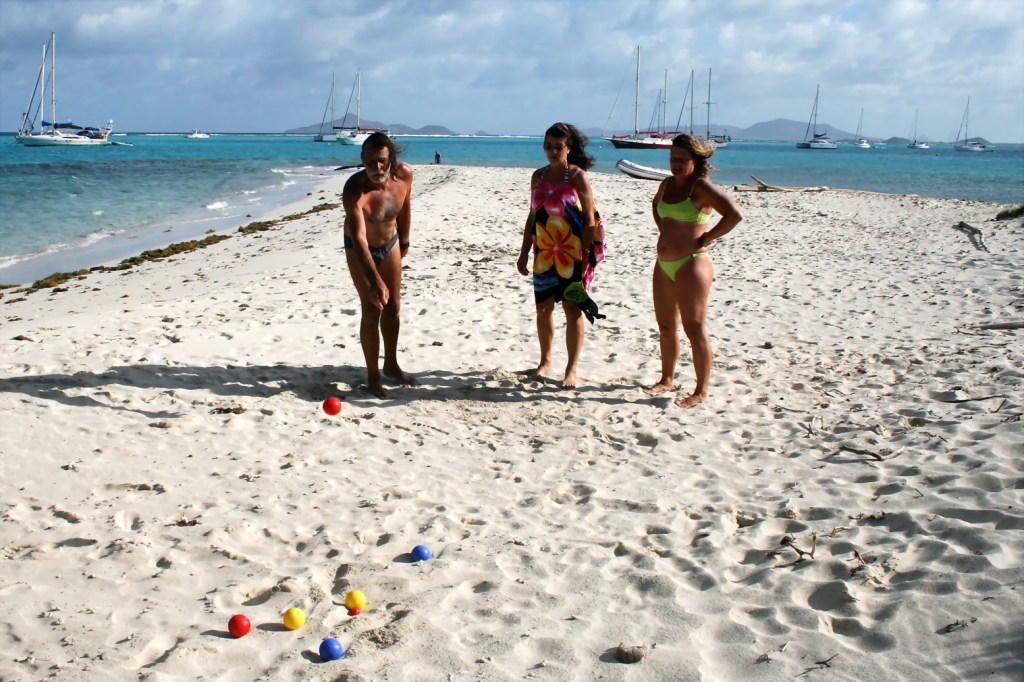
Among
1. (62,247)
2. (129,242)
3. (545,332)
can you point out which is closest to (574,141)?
(545,332)

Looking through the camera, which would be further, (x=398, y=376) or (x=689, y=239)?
(x=398, y=376)

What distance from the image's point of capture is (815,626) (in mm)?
2814

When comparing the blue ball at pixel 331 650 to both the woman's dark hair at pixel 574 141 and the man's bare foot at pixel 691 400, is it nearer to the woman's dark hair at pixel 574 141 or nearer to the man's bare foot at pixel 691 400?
the man's bare foot at pixel 691 400

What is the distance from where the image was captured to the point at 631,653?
2711 mm

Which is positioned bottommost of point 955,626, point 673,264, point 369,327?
point 955,626

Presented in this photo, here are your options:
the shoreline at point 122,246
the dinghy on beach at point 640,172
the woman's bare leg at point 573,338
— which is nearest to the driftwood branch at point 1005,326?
the woman's bare leg at point 573,338

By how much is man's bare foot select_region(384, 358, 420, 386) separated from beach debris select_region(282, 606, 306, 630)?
309 centimetres

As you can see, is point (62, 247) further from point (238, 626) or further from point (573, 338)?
point (238, 626)

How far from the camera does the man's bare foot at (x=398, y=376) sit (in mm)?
6039

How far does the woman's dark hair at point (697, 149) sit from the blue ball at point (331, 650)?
3544 millimetres

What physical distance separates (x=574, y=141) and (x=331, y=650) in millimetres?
3880

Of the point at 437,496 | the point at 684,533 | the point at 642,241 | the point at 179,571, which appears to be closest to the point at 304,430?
the point at 437,496

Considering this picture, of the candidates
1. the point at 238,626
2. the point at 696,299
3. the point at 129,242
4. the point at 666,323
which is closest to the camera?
the point at 238,626

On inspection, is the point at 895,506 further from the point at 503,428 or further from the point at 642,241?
the point at 642,241
